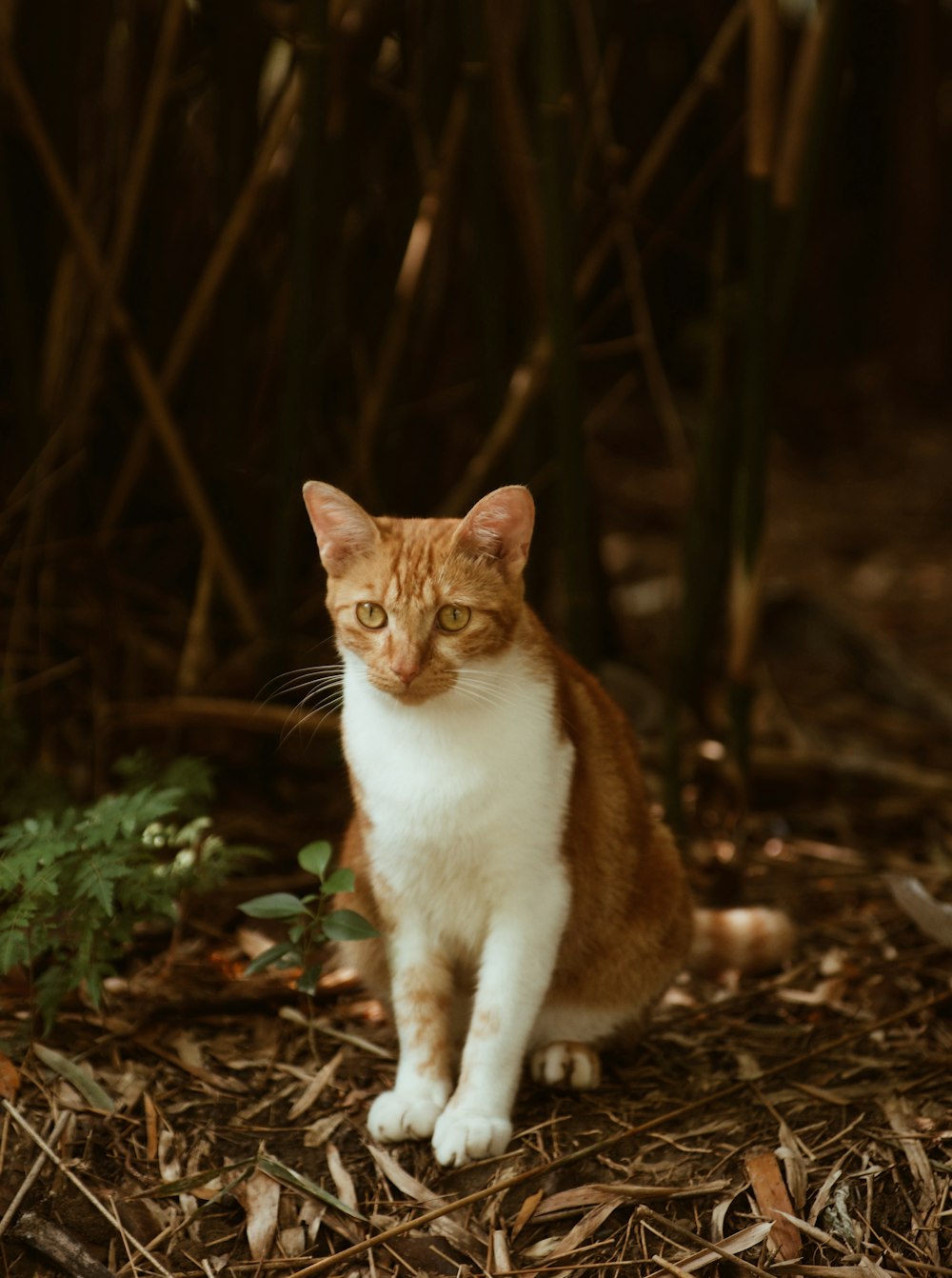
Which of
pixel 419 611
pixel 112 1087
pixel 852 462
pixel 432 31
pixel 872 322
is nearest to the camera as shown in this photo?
pixel 419 611

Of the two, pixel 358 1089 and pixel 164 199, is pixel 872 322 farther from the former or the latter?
pixel 358 1089

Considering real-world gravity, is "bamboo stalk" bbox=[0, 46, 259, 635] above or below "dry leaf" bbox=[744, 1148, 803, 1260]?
above

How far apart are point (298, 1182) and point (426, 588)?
3.31 ft

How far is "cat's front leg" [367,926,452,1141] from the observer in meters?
2.31

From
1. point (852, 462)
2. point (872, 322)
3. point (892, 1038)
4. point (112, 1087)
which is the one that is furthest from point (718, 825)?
point (872, 322)

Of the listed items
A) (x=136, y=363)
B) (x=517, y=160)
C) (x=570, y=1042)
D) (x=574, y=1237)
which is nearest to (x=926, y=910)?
(x=570, y=1042)

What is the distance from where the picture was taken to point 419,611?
224cm

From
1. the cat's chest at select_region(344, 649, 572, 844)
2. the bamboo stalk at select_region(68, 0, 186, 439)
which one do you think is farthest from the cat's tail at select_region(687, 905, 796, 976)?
the bamboo stalk at select_region(68, 0, 186, 439)

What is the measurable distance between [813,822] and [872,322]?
5.54 metres

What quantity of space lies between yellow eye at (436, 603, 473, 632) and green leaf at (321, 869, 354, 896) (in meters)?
0.48

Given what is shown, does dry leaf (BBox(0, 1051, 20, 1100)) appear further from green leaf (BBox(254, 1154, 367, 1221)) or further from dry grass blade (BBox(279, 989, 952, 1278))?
dry grass blade (BBox(279, 989, 952, 1278))

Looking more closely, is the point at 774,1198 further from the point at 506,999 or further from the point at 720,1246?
the point at 506,999

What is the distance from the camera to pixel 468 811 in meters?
2.24

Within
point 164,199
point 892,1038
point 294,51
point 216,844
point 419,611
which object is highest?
point 294,51
